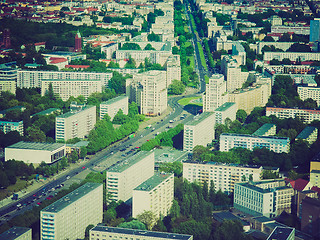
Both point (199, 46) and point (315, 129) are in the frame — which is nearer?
point (315, 129)

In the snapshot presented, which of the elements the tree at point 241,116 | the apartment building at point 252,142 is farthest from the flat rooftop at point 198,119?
the tree at point 241,116

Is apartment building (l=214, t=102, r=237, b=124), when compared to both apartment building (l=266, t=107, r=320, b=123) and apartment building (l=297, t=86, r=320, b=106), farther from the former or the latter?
apartment building (l=297, t=86, r=320, b=106)

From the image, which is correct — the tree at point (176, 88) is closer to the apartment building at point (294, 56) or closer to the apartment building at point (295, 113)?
the apartment building at point (295, 113)

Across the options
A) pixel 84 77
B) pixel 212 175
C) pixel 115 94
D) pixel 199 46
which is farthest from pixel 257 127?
pixel 199 46

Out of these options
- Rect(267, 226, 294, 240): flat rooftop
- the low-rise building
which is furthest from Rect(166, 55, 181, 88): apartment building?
Rect(267, 226, 294, 240): flat rooftop

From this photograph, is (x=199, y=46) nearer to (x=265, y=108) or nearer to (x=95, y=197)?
(x=265, y=108)

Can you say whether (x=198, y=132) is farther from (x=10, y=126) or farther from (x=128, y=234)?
(x=128, y=234)

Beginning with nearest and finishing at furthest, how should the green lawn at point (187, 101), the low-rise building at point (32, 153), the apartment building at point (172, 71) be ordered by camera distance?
1. the low-rise building at point (32, 153)
2. the green lawn at point (187, 101)
3. the apartment building at point (172, 71)
